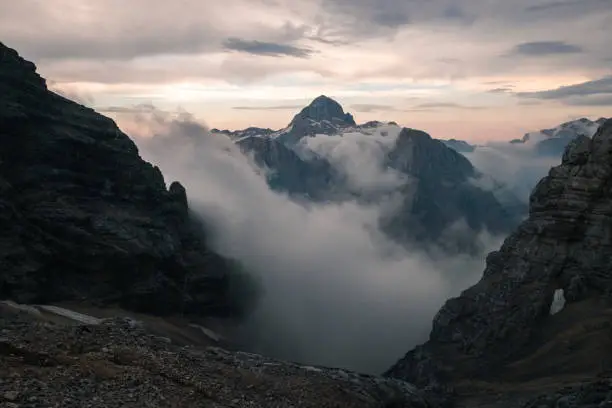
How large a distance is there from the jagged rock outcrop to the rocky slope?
149 feet

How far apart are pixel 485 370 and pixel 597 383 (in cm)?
5593

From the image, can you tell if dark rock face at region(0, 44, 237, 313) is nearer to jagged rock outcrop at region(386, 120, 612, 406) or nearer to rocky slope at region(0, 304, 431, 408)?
jagged rock outcrop at region(386, 120, 612, 406)

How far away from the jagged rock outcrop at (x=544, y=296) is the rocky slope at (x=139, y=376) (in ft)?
149

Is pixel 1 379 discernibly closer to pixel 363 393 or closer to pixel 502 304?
pixel 363 393

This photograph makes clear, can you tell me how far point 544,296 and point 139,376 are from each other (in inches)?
3529

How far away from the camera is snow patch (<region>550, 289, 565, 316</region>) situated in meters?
115

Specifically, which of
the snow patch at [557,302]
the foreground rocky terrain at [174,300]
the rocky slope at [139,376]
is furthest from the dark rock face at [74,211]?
the snow patch at [557,302]

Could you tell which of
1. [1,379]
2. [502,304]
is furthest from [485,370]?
[1,379]

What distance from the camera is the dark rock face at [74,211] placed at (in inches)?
6009

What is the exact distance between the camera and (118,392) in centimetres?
4256

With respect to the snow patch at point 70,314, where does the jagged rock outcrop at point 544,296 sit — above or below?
above

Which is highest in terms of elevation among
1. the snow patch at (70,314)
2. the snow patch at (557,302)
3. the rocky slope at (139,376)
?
the rocky slope at (139,376)

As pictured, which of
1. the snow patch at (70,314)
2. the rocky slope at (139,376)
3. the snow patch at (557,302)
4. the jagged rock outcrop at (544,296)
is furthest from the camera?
the snow patch at (70,314)

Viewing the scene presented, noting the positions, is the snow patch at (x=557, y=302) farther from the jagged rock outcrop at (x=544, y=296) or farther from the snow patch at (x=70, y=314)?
the snow patch at (x=70, y=314)
